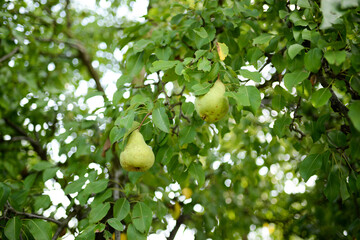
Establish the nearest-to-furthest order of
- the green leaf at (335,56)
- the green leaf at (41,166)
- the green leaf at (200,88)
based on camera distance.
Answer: the green leaf at (335,56) → the green leaf at (200,88) → the green leaf at (41,166)

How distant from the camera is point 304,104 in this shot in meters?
2.06

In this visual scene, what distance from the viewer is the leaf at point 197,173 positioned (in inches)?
58.4

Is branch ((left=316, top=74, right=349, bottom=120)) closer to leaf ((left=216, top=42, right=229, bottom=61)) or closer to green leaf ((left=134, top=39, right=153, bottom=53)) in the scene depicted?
leaf ((left=216, top=42, right=229, bottom=61))

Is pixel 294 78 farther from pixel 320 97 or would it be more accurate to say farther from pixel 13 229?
pixel 13 229

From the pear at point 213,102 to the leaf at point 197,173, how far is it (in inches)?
14.2

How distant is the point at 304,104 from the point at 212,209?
2.92 feet

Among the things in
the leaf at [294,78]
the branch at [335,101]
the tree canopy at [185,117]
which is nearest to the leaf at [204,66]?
the tree canopy at [185,117]

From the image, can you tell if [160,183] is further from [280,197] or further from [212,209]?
[280,197]

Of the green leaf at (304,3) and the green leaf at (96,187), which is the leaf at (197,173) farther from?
the green leaf at (304,3)

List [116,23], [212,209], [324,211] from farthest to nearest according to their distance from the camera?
1. [116,23]
2. [324,211]
3. [212,209]

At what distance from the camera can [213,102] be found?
3.82 feet

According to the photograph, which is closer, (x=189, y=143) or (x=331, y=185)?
(x=331, y=185)

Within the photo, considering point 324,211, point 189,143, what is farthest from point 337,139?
point 324,211

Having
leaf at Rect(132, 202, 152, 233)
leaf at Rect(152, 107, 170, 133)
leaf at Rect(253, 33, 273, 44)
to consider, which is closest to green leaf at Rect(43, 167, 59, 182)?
leaf at Rect(132, 202, 152, 233)
